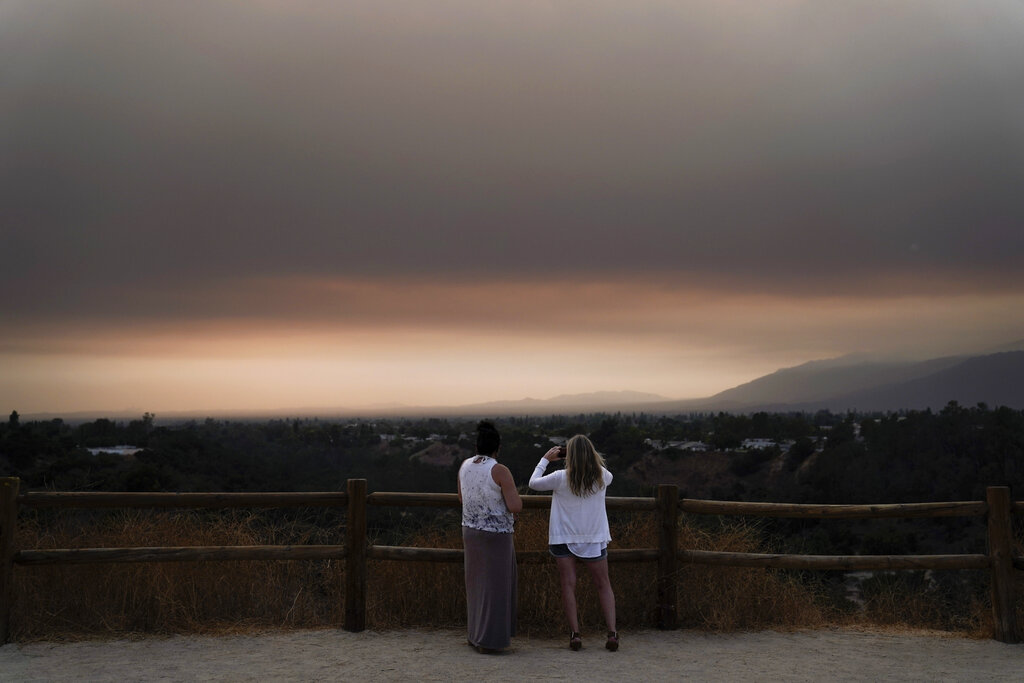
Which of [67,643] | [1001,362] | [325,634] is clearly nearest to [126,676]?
[67,643]

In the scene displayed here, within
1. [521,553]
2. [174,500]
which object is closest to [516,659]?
[521,553]

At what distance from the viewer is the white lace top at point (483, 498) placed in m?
6.88

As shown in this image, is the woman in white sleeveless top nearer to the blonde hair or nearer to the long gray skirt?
the long gray skirt

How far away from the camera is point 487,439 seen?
6.89 metres

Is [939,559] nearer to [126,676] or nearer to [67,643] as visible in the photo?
[126,676]

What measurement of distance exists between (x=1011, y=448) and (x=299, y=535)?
138 feet

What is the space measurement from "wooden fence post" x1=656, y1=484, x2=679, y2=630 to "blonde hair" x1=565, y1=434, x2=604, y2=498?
1192 mm

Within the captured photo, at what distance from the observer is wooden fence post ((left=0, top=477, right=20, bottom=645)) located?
7.07 m

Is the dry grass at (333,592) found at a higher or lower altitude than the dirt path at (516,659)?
higher

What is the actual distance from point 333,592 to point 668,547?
10.3ft

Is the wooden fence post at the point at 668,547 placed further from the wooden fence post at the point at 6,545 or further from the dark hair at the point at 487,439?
the wooden fence post at the point at 6,545

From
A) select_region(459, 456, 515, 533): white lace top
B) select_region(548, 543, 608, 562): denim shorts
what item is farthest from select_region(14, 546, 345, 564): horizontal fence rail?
select_region(548, 543, 608, 562): denim shorts

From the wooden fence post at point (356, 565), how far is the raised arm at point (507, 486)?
1.43m

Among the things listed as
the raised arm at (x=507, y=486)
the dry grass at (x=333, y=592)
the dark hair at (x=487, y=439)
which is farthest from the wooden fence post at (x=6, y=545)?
the raised arm at (x=507, y=486)
